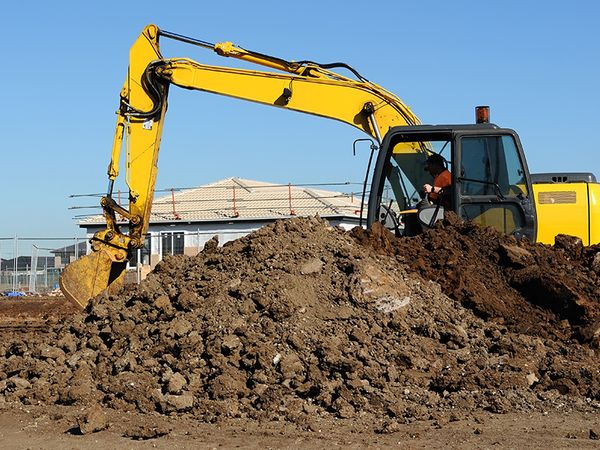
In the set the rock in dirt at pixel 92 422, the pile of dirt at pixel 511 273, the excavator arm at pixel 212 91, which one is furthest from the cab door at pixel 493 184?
the rock in dirt at pixel 92 422

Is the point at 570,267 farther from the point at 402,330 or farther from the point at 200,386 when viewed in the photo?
the point at 200,386

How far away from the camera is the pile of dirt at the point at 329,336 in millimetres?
8281

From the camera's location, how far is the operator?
38.2 ft

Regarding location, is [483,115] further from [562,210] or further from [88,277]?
[88,277]

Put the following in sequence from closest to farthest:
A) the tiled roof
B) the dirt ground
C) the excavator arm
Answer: the dirt ground
the excavator arm
the tiled roof

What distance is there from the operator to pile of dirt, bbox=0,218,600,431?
31.1 inches

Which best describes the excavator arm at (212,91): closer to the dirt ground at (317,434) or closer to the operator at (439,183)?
the operator at (439,183)

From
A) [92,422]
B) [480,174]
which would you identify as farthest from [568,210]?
[92,422]

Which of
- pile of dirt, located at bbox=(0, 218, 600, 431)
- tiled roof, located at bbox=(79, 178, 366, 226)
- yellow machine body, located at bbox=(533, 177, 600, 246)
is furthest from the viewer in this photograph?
tiled roof, located at bbox=(79, 178, 366, 226)

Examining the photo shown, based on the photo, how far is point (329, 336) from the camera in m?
8.90

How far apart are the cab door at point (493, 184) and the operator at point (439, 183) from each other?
228 mm

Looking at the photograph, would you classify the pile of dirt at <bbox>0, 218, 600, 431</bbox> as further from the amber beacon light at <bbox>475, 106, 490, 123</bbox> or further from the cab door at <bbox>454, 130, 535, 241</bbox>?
the amber beacon light at <bbox>475, 106, 490, 123</bbox>

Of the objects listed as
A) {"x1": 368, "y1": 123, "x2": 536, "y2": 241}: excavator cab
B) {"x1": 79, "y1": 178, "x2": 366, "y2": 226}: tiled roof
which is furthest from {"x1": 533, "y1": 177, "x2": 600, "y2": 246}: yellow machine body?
{"x1": 79, "y1": 178, "x2": 366, "y2": 226}: tiled roof

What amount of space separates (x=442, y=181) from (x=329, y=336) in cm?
355
